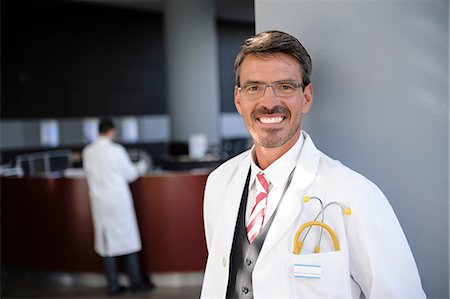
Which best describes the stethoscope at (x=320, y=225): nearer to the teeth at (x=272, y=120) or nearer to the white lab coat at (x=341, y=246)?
the white lab coat at (x=341, y=246)

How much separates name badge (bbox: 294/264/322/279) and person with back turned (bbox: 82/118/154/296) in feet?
12.9

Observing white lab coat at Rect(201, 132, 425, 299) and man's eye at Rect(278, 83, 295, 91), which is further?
man's eye at Rect(278, 83, 295, 91)

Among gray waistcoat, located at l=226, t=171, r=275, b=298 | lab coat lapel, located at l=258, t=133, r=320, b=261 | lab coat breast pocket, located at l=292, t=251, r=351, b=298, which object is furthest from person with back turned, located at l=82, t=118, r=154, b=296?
lab coat breast pocket, located at l=292, t=251, r=351, b=298

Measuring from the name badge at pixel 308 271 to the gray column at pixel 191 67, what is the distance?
26.6 ft

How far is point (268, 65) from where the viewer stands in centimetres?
145

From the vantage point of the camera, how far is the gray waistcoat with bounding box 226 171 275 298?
145 centimetres

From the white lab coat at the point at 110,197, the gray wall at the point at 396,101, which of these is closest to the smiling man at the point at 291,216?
the gray wall at the point at 396,101

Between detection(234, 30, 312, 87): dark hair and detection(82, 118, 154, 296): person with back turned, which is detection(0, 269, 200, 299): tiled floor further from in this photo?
detection(234, 30, 312, 87): dark hair

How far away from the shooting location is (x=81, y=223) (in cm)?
559

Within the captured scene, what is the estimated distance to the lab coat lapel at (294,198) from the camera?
139cm

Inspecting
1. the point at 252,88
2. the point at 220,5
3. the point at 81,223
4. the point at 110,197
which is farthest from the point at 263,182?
the point at 220,5

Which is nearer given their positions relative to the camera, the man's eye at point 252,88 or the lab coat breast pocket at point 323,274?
the lab coat breast pocket at point 323,274

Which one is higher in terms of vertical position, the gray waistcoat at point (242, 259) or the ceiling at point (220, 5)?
the ceiling at point (220, 5)

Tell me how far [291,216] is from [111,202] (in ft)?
12.9
